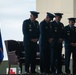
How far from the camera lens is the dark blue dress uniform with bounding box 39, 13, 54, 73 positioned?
1162 centimetres

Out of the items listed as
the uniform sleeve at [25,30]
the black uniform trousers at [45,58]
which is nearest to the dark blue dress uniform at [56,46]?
the black uniform trousers at [45,58]

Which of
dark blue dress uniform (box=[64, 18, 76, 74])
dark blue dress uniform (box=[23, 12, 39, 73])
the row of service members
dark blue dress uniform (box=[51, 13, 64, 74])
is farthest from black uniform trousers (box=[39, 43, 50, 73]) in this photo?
dark blue dress uniform (box=[64, 18, 76, 74])

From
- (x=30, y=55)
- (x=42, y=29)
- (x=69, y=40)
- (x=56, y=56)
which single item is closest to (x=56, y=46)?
(x=56, y=56)

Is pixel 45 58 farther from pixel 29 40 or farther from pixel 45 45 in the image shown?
pixel 29 40

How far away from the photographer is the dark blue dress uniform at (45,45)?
457 inches

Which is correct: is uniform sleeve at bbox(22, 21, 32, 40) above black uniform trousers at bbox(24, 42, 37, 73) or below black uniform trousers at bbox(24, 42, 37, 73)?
above

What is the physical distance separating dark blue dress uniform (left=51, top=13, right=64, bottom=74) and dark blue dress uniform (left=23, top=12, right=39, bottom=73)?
59 centimetres

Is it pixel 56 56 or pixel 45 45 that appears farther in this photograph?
pixel 56 56

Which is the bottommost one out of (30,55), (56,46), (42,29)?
(30,55)

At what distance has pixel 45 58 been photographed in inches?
463

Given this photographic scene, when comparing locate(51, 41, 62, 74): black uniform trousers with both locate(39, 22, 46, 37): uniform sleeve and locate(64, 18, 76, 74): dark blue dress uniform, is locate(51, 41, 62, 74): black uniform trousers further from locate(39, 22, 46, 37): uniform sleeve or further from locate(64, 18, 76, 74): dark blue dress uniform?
locate(39, 22, 46, 37): uniform sleeve

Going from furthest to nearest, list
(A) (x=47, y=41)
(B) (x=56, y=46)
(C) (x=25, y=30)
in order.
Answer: (B) (x=56, y=46)
(A) (x=47, y=41)
(C) (x=25, y=30)

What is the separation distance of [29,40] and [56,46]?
0.94m

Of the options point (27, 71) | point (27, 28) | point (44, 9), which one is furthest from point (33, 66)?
point (44, 9)
